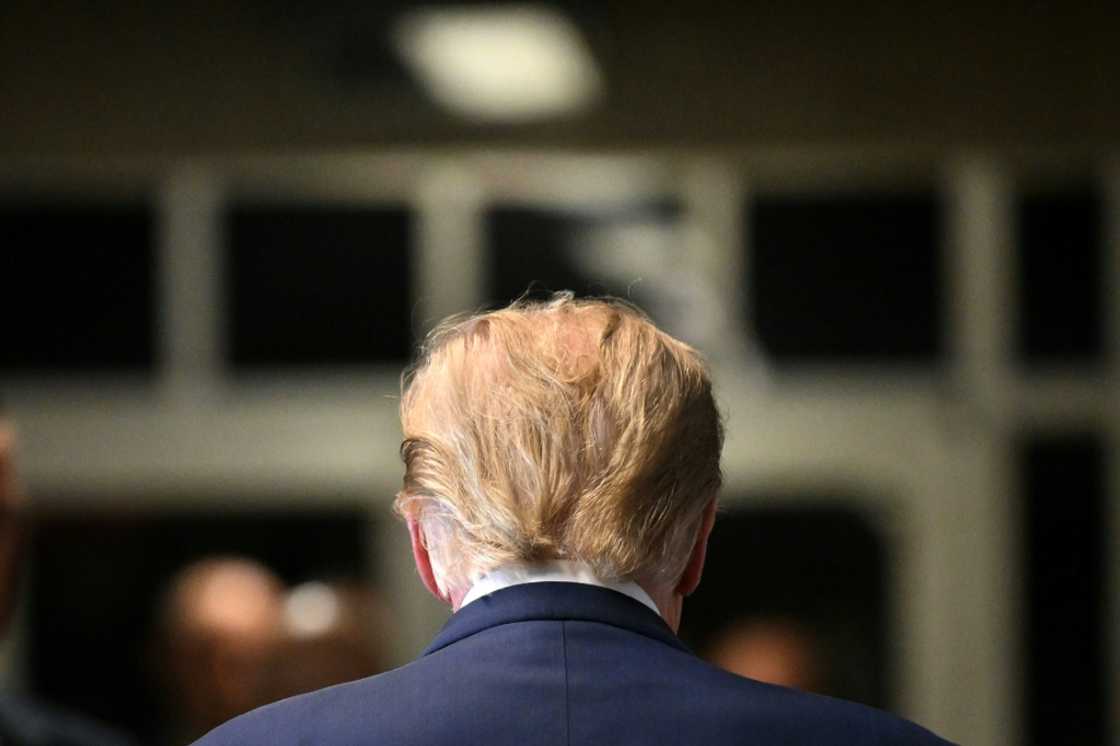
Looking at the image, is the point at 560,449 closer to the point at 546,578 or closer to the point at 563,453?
the point at 563,453

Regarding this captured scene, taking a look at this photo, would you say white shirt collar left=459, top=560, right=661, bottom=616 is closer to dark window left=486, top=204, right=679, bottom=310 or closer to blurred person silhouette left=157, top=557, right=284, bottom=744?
blurred person silhouette left=157, top=557, right=284, bottom=744

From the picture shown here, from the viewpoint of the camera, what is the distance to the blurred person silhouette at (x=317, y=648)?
4.18m

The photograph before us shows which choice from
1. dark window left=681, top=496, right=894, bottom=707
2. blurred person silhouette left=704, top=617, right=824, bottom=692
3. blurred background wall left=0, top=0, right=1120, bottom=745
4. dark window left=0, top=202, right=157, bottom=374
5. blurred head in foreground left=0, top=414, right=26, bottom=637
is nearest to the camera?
blurred head in foreground left=0, top=414, right=26, bottom=637

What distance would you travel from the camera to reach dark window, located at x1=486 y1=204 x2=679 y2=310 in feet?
18.3

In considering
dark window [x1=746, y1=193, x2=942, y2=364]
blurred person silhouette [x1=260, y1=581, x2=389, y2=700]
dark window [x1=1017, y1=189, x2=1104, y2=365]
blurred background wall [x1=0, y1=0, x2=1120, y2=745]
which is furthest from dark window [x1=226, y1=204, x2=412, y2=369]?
dark window [x1=1017, y1=189, x2=1104, y2=365]

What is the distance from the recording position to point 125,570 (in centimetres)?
552

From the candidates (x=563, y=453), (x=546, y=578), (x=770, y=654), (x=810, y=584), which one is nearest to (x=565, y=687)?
(x=546, y=578)

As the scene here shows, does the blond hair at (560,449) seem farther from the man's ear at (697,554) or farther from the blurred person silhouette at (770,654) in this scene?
the blurred person silhouette at (770,654)

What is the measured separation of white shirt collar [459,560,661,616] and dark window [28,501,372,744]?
3987mm

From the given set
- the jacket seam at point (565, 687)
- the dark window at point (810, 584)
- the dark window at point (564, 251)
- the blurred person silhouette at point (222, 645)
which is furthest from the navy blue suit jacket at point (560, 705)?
the dark window at point (564, 251)

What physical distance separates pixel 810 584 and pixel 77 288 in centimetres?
259

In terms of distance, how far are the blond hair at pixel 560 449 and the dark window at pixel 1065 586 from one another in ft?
13.7

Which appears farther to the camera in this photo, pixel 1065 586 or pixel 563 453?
pixel 1065 586

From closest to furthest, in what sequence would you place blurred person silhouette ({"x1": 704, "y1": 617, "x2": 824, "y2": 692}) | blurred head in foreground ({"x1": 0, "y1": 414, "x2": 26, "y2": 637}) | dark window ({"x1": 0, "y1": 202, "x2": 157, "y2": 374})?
blurred head in foreground ({"x1": 0, "y1": 414, "x2": 26, "y2": 637}), blurred person silhouette ({"x1": 704, "y1": 617, "x2": 824, "y2": 692}), dark window ({"x1": 0, "y1": 202, "x2": 157, "y2": 374})
